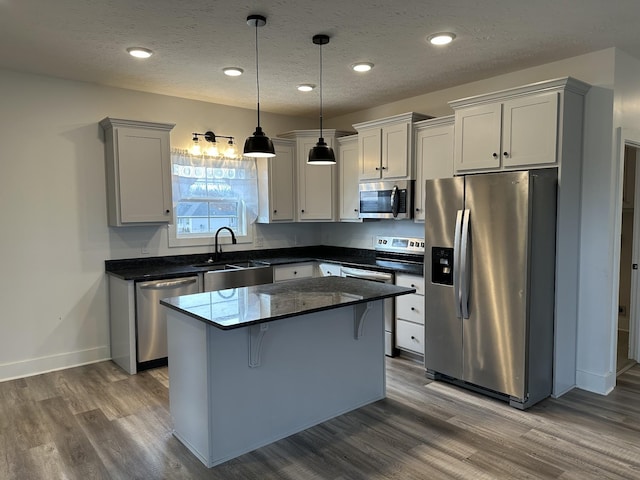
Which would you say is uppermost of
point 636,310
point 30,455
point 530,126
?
point 530,126

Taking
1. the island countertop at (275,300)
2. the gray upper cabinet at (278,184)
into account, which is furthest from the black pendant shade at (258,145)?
the gray upper cabinet at (278,184)

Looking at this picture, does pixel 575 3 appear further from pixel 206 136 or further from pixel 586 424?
pixel 206 136

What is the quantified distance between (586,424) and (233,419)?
2320 millimetres

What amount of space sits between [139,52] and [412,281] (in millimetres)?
2915

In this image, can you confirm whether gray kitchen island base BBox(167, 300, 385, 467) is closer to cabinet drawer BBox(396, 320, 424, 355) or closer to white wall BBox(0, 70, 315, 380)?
cabinet drawer BBox(396, 320, 424, 355)

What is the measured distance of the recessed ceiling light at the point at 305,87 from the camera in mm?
4248

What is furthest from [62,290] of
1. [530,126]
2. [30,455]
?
[530,126]

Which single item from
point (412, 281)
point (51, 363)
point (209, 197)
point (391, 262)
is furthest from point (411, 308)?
point (51, 363)

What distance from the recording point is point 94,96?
4227 mm

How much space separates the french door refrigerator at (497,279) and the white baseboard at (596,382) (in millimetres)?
387

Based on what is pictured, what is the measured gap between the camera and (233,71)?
3812 millimetres

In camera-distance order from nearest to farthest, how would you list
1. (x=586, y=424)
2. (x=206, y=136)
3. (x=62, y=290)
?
(x=586, y=424)
(x=62, y=290)
(x=206, y=136)

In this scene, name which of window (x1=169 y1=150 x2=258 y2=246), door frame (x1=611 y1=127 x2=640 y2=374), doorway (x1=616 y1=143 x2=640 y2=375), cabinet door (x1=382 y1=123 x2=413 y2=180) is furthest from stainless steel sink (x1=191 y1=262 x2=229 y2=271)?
doorway (x1=616 y1=143 x2=640 y2=375)

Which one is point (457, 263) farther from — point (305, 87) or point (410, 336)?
point (305, 87)
